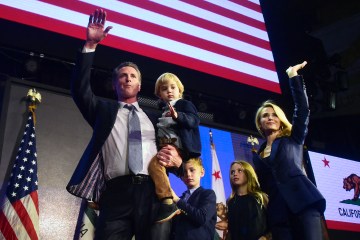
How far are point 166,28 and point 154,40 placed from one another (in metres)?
0.24

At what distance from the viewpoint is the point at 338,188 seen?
18.1 feet

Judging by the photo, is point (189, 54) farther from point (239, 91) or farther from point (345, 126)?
point (345, 126)

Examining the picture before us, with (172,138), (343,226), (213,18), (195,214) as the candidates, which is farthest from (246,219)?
(343,226)

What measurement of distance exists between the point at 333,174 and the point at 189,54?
294 cm

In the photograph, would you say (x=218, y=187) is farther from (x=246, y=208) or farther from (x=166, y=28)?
(x=166, y=28)

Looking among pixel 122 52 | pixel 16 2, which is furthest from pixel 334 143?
pixel 16 2

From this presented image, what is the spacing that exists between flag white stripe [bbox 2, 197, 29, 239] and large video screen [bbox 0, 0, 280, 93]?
1586mm

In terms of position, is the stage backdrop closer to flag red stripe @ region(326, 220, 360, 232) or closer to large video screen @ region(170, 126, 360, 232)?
large video screen @ region(170, 126, 360, 232)

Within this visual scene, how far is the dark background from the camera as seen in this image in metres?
3.91

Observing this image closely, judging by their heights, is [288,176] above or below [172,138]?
below

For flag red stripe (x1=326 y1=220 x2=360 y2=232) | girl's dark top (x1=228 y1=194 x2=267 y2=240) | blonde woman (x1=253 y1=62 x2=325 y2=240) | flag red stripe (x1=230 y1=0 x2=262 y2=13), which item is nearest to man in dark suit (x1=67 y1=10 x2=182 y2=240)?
blonde woman (x1=253 y1=62 x2=325 y2=240)

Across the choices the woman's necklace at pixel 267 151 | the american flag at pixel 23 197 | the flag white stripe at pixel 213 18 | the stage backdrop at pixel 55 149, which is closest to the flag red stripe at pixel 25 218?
the american flag at pixel 23 197

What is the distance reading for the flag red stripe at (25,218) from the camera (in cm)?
320

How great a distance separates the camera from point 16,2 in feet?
11.2
